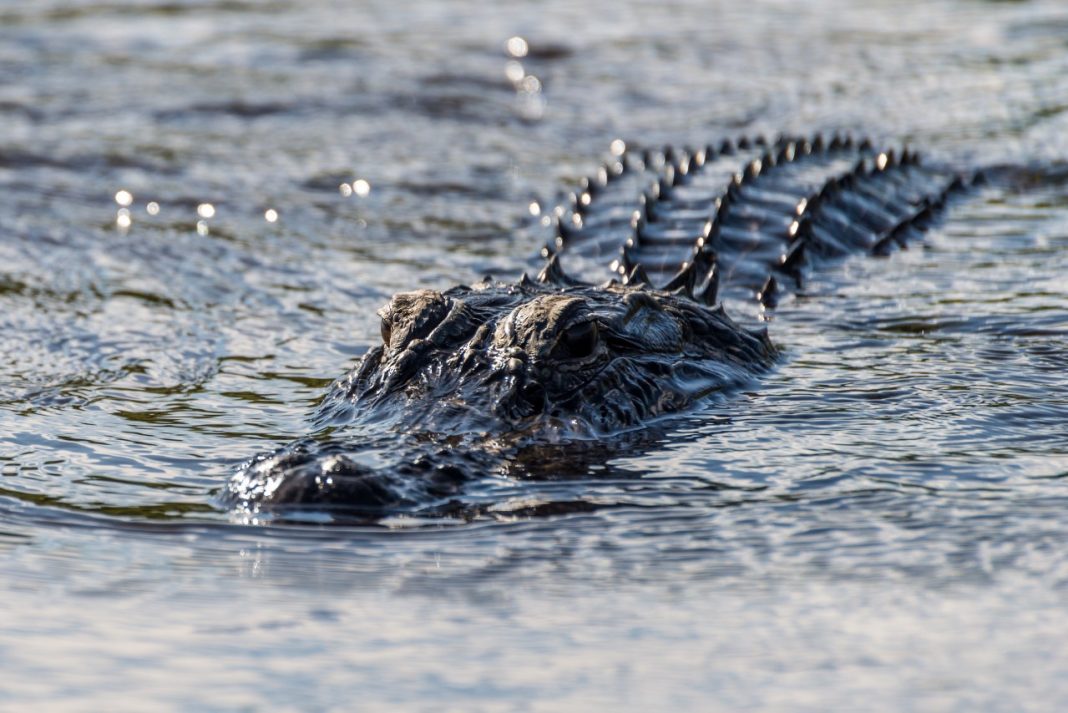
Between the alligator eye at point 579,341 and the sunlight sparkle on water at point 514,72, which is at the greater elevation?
the sunlight sparkle on water at point 514,72

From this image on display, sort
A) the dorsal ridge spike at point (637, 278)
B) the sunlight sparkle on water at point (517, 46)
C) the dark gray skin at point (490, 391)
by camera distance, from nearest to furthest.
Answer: the dark gray skin at point (490, 391) → the dorsal ridge spike at point (637, 278) → the sunlight sparkle on water at point (517, 46)

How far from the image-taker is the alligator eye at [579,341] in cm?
434

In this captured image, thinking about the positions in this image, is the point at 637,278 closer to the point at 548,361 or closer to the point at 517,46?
the point at 548,361

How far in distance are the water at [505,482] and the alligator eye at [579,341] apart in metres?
0.38

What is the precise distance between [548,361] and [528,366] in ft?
0.23

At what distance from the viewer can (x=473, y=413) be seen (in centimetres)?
414

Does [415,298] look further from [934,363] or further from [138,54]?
[138,54]

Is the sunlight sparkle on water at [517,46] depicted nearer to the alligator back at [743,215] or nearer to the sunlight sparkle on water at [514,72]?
the sunlight sparkle on water at [514,72]

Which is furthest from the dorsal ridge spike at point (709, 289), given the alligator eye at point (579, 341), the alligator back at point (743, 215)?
the alligator eye at point (579, 341)

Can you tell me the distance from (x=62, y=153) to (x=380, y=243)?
3.05 meters

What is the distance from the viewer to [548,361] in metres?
4.28

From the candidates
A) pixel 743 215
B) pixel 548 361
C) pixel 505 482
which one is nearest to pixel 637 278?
pixel 548 361

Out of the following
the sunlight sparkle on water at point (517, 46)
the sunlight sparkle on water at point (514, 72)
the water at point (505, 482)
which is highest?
the sunlight sparkle on water at point (517, 46)

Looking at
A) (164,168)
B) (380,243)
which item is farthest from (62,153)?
(380,243)
